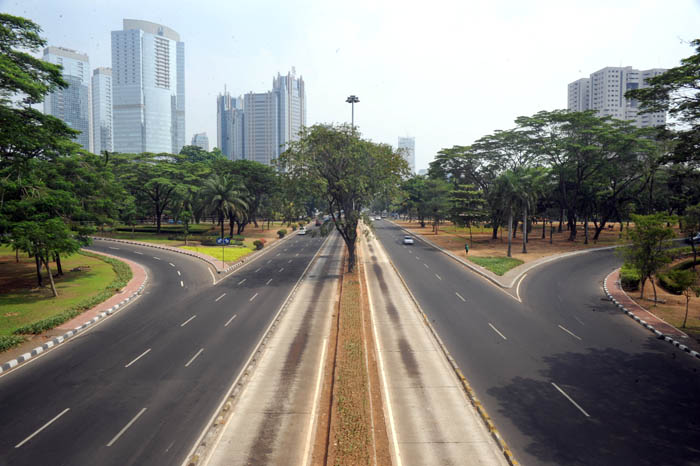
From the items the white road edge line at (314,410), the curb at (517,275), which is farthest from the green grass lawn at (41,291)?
the curb at (517,275)

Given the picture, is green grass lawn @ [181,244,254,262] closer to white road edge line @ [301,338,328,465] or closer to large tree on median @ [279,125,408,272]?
large tree on median @ [279,125,408,272]

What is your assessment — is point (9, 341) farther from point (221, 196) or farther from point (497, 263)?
point (221, 196)

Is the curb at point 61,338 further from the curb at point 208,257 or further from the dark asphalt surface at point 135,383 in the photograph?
the curb at point 208,257

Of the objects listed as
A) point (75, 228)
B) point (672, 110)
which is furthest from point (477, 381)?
point (75, 228)

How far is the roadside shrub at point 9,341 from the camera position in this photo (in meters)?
20.7

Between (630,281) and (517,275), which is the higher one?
(630,281)

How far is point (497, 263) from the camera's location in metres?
46.9

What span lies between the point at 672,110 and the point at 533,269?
78.9ft

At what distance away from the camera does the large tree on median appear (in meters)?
38.7

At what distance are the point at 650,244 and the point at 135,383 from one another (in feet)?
109

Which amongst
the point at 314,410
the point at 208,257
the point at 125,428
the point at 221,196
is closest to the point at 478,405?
the point at 314,410

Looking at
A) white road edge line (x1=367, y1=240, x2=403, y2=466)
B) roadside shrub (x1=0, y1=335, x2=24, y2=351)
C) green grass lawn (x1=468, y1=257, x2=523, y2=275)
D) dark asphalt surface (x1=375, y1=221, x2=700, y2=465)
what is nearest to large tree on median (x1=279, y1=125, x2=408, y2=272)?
dark asphalt surface (x1=375, y1=221, x2=700, y2=465)

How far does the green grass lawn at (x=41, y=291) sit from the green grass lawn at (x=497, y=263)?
38.6 meters

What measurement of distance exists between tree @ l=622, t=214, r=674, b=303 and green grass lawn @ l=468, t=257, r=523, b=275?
1397 centimetres
